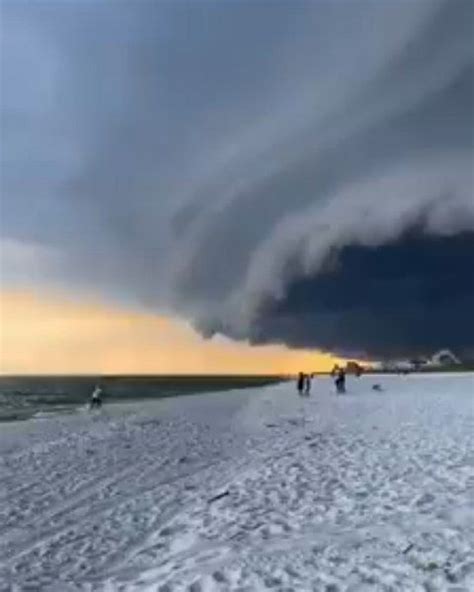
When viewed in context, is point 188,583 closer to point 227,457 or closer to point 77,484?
point 77,484

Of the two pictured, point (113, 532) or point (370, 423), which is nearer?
point (113, 532)

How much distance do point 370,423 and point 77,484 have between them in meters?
15.2

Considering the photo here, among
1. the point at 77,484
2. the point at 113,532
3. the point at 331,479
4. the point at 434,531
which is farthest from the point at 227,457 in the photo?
the point at 434,531

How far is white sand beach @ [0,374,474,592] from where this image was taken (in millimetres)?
9375

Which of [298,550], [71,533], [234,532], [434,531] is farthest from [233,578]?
[71,533]

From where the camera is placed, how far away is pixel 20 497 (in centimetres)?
1588

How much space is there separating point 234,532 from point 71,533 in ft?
9.70

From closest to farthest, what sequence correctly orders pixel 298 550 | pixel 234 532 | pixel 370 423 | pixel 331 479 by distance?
pixel 298 550, pixel 234 532, pixel 331 479, pixel 370 423

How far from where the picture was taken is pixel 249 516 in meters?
12.5

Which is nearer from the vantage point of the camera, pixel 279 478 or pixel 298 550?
pixel 298 550

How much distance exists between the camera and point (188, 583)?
29.7 feet

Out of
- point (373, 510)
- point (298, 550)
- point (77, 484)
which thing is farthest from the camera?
point (77, 484)

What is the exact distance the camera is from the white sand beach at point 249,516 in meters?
9.38

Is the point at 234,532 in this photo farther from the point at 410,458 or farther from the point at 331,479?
the point at 410,458
